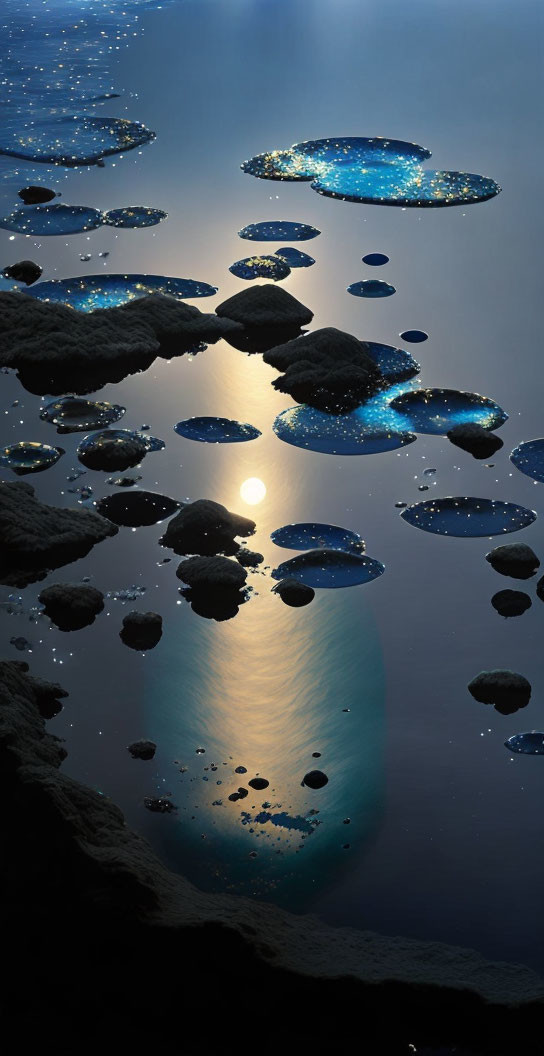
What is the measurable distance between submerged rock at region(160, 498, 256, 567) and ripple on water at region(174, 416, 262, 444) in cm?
33

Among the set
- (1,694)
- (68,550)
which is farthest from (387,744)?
(68,550)

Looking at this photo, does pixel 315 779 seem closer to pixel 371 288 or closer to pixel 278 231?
pixel 371 288

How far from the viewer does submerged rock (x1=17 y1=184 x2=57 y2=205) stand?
380cm

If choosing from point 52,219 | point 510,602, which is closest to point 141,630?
point 510,602

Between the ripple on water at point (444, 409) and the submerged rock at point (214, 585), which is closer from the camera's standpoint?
the submerged rock at point (214, 585)

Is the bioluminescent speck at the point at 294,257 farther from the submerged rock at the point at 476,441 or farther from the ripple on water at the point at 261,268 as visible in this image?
the submerged rock at the point at 476,441

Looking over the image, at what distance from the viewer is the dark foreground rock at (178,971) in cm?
135

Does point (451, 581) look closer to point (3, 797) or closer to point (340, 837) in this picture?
point (340, 837)

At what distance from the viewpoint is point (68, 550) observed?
2.24m

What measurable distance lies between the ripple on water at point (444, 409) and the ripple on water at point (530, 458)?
0.10 m

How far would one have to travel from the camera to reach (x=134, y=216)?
3.67 m

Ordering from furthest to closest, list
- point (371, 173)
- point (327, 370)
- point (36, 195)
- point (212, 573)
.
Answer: point (371, 173) < point (36, 195) < point (327, 370) < point (212, 573)

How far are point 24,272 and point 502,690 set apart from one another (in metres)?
1.92

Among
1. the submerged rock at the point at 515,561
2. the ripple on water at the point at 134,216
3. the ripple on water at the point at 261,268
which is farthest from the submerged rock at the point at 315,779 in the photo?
the ripple on water at the point at 134,216
